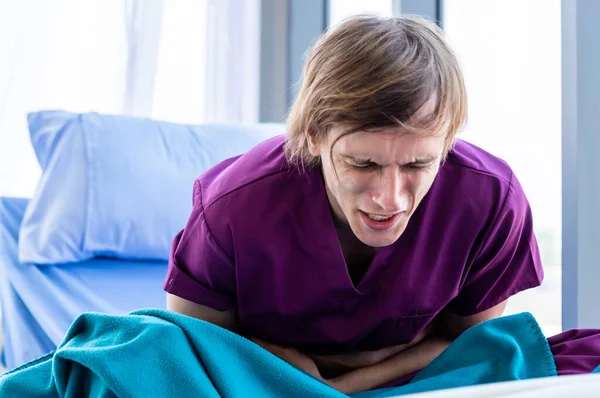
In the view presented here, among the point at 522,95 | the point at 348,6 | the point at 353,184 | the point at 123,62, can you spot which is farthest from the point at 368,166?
the point at 348,6

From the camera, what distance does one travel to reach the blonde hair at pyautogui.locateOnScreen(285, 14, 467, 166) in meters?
1.08

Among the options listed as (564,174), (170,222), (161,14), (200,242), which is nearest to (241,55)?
(161,14)

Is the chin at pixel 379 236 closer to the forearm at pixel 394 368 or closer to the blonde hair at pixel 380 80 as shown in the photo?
the blonde hair at pixel 380 80

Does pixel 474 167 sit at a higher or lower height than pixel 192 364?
higher

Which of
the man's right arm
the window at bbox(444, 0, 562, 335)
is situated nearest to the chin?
the man's right arm

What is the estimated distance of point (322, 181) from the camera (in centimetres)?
132

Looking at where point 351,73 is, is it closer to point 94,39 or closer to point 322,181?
point 322,181

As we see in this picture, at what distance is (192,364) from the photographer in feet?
3.49

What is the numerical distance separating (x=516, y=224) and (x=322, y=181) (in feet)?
1.15

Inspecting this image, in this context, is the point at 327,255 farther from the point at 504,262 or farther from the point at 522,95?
the point at 522,95

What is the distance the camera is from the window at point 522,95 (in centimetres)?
244

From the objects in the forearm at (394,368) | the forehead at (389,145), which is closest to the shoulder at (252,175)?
the forehead at (389,145)

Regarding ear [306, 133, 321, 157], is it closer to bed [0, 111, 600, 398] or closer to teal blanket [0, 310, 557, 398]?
teal blanket [0, 310, 557, 398]

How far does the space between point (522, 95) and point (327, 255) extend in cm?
148
